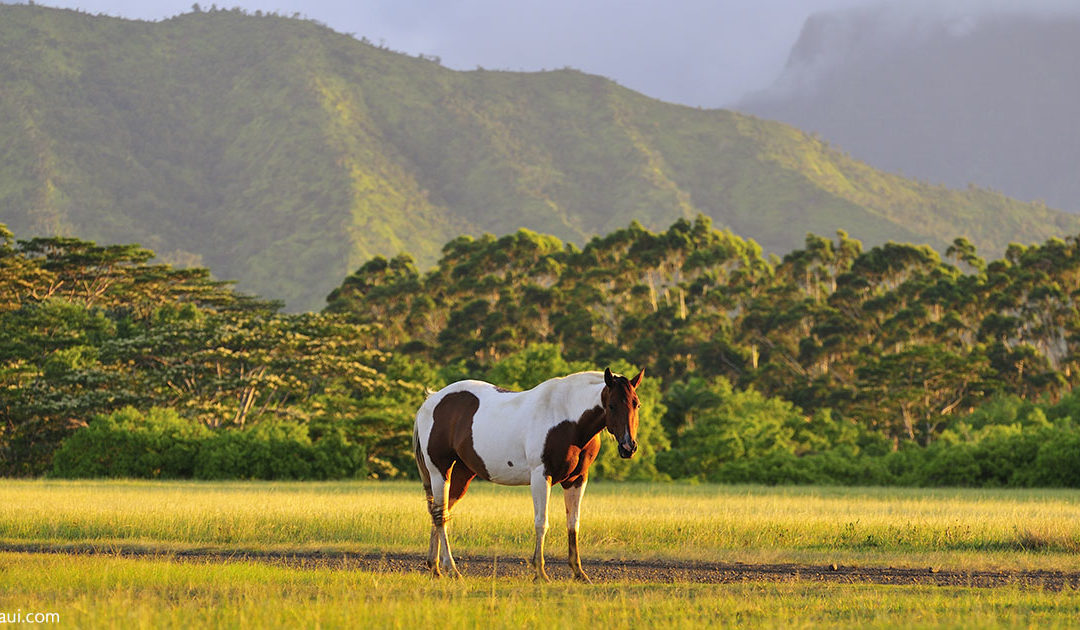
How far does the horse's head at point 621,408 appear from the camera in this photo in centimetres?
1358

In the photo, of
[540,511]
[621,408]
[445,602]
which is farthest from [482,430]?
[445,602]

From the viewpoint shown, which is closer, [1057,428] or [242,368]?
[1057,428]

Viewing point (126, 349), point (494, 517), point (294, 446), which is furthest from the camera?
point (126, 349)

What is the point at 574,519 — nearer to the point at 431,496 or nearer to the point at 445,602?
the point at 431,496

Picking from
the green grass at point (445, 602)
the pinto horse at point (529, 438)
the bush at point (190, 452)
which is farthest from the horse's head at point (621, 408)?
the bush at point (190, 452)

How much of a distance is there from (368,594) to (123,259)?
7098 cm

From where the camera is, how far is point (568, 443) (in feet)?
47.0

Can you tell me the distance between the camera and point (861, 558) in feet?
59.5

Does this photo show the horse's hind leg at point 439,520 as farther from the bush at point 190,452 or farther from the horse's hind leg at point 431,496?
the bush at point 190,452

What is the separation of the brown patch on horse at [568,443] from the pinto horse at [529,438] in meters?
0.01

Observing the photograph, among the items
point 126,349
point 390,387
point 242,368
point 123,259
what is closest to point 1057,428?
point 390,387

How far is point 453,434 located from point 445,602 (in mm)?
4415

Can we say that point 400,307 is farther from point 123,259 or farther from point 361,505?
point 361,505

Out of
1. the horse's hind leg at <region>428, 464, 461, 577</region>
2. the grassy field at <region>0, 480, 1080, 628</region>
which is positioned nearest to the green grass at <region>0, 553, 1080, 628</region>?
the grassy field at <region>0, 480, 1080, 628</region>
